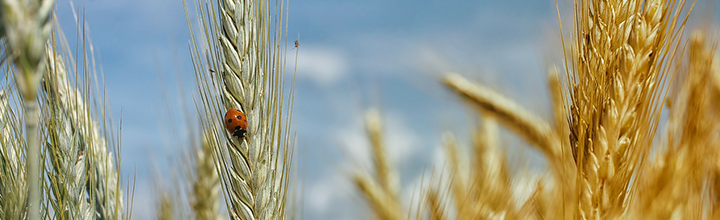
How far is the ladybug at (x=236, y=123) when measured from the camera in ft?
3.66

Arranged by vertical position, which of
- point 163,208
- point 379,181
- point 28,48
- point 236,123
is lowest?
point 379,181

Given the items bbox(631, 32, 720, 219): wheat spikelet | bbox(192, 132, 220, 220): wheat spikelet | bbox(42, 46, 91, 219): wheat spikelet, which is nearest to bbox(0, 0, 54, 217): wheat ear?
bbox(42, 46, 91, 219): wheat spikelet

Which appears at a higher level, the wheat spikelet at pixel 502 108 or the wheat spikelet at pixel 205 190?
the wheat spikelet at pixel 502 108

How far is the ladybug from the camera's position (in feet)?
3.66

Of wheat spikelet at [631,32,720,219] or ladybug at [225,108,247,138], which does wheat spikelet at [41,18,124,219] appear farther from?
wheat spikelet at [631,32,720,219]

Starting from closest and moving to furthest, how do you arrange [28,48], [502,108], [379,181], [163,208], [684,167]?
[28,48] < [684,167] < [163,208] < [502,108] < [379,181]

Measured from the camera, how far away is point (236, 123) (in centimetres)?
114

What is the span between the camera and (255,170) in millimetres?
1168

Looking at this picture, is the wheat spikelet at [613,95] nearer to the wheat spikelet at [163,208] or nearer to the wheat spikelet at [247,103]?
the wheat spikelet at [247,103]

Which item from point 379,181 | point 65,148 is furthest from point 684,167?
point 379,181

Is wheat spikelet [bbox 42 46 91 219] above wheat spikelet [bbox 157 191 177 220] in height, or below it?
above

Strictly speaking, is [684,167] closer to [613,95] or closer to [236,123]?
[613,95]

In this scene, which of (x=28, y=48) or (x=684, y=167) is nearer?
(x=28, y=48)

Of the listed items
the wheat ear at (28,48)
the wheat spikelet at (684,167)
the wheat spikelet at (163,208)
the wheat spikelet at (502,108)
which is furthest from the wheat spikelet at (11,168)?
the wheat spikelet at (502,108)
